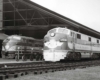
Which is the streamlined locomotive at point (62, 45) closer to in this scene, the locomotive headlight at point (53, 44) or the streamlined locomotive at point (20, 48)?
the locomotive headlight at point (53, 44)

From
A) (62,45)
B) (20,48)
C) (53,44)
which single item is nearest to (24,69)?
(53,44)

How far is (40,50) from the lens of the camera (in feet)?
87.4

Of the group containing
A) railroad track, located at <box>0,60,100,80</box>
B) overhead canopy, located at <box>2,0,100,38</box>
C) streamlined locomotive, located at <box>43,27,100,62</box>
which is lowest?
railroad track, located at <box>0,60,100,80</box>

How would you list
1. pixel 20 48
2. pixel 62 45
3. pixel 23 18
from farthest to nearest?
pixel 23 18, pixel 20 48, pixel 62 45

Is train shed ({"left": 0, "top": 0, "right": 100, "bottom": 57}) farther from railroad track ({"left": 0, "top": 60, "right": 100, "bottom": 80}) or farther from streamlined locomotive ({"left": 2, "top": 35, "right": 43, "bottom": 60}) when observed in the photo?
railroad track ({"left": 0, "top": 60, "right": 100, "bottom": 80})

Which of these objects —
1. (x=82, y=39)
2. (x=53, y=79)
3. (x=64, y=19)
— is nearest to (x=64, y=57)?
(x=82, y=39)

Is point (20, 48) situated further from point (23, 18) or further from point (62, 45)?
point (62, 45)

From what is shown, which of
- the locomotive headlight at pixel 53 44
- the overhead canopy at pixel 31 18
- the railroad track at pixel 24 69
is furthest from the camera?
the overhead canopy at pixel 31 18

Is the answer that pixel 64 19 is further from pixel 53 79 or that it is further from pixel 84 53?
pixel 53 79

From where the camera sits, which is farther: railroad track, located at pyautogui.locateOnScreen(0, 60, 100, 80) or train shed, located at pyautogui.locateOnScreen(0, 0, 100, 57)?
train shed, located at pyautogui.locateOnScreen(0, 0, 100, 57)

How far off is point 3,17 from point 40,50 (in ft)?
29.0

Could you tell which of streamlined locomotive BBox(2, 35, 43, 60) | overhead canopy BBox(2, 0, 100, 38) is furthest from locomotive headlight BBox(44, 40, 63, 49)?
overhead canopy BBox(2, 0, 100, 38)

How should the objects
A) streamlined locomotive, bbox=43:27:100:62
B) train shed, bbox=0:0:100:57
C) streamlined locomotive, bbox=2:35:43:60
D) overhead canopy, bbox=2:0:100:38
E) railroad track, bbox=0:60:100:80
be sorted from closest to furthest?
railroad track, bbox=0:60:100:80 < streamlined locomotive, bbox=43:27:100:62 < streamlined locomotive, bbox=2:35:43:60 < overhead canopy, bbox=2:0:100:38 < train shed, bbox=0:0:100:57

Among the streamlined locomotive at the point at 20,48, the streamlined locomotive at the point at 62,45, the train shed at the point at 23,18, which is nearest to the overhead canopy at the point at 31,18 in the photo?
the train shed at the point at 23,18
